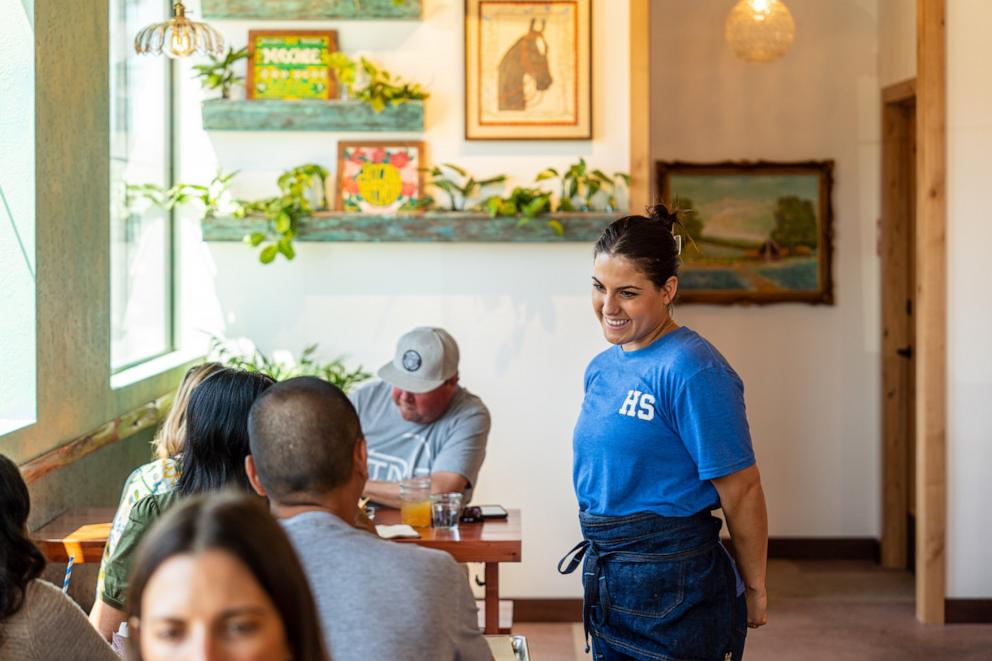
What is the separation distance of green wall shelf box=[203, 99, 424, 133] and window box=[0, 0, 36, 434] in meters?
1.47

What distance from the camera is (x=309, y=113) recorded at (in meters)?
4.80

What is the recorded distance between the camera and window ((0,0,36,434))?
3.30 m

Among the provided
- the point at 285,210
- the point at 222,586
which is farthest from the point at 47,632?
the point at 285,210

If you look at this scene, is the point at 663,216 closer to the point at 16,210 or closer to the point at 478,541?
the point at 478,541

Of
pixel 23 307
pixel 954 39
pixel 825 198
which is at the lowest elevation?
pixel 23 307

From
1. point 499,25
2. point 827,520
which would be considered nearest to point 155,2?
point 499,25

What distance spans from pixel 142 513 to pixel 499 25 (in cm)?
289

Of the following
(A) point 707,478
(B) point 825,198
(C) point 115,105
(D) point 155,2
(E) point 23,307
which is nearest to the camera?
(A) point 707,478

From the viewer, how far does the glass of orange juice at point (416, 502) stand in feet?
10.9

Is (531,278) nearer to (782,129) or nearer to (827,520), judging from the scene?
(782,129)

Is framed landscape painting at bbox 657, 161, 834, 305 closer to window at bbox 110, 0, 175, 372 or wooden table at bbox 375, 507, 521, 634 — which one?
window at bbox 110, 0, 175, 372

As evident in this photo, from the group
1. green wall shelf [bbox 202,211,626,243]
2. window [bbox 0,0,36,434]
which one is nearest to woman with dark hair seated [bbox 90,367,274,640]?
window [bbox 0,0,36,434]

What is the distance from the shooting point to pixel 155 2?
4770 mm

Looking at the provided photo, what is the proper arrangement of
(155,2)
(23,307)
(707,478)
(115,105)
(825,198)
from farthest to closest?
1. (825,198)
2. (155,2)
3. (115,105)
4. (23,307)
5. (707,478)
